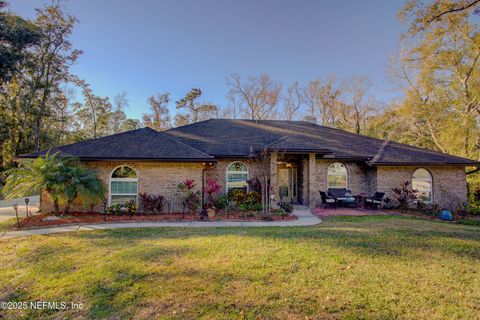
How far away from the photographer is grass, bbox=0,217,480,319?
3176mm

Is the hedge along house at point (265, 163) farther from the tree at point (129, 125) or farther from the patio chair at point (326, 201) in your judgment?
the tree at point (129, 125)

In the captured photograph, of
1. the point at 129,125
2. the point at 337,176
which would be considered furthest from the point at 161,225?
the point at 129,125

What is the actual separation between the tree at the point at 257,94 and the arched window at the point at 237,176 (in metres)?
19.4

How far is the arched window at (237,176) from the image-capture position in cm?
1222

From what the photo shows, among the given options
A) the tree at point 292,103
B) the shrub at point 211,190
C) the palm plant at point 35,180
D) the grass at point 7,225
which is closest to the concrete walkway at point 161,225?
the grass at point 7,225

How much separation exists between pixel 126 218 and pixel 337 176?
36.8 feet

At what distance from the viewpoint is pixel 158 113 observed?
3659 cm

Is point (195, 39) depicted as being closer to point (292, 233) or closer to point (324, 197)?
point (324, 197)

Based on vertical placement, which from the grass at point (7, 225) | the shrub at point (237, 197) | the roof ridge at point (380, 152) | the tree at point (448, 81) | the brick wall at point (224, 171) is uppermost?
the tree at point (448, 81)

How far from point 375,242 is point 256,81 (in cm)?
2818

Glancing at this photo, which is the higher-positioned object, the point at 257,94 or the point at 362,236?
the point at 257,94

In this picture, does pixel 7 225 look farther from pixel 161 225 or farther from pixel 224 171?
pixel 224 171

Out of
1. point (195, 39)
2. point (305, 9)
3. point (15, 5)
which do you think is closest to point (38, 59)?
point (15, 5)

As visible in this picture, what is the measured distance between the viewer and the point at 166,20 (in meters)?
13.5
